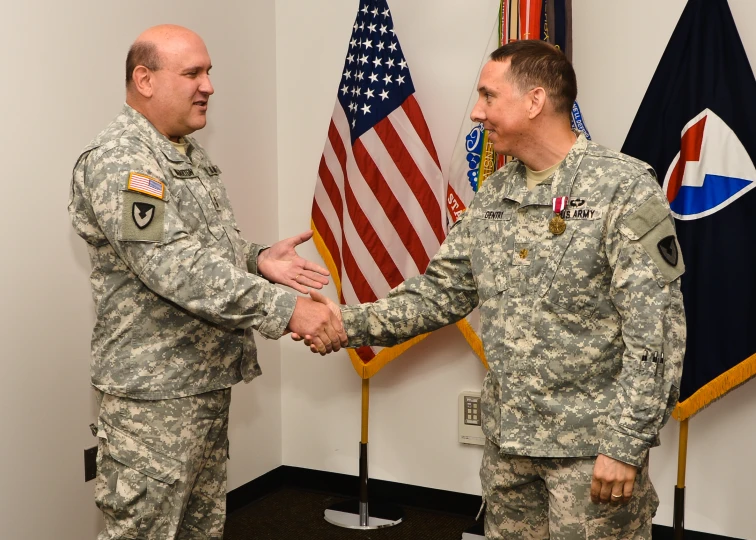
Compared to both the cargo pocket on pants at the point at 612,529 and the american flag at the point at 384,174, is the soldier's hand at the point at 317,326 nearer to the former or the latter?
the cargo pocket on pants at the point at 612,529

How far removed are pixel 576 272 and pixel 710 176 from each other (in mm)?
1345

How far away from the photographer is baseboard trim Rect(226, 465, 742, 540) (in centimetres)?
385

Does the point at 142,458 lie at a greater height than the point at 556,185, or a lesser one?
lesser

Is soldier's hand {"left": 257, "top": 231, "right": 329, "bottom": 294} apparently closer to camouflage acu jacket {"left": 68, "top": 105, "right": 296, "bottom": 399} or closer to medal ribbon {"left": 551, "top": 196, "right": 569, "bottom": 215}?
camouflage acu jacket {"left": 68, "top": 105, "right": 296, "bottom": 399}

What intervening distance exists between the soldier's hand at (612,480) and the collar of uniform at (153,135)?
1395 mm

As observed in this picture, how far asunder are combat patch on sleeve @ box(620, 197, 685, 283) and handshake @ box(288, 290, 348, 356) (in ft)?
2.96

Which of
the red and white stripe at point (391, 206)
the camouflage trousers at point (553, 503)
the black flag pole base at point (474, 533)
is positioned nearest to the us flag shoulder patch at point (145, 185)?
the camouflage trousers at point (553, 503)

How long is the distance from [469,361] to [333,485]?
98 cm

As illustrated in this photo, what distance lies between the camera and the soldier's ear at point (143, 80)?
238 centimetres

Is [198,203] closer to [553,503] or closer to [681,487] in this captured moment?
[553,503]

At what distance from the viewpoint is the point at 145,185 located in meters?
2.16

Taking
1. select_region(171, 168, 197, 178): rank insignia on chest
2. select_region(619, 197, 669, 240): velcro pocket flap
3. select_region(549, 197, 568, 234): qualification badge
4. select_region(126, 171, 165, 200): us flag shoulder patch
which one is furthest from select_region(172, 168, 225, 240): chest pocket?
select_region(619, 197, 669, 240): velcro pocket flap

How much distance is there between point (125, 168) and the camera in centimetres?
217

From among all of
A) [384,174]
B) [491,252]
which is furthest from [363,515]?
[491,252]
